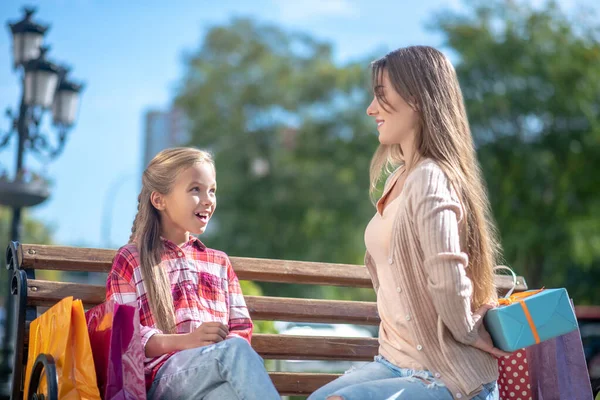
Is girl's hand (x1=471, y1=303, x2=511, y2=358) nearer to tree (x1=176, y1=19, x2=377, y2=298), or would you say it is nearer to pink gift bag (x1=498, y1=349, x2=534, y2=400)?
pink gift bag (x1=498, y1=349, x2=534, y2=400)

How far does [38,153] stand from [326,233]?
56.2ft

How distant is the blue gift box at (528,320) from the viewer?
2.65 m

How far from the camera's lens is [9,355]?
8992 mm

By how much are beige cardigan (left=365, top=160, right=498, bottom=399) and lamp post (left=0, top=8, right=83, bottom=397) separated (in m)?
6.96

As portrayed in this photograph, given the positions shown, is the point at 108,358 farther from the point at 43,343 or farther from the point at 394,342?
the point at 394,342

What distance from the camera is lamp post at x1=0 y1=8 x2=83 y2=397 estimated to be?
362 inches

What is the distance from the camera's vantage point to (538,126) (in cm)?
2219

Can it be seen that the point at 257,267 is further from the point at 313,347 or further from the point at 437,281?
the point at 437,281

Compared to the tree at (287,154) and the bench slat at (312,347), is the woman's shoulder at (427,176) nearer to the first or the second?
the bench slat at (312,347)

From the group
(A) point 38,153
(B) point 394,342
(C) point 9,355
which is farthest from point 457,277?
(A) point 38,153

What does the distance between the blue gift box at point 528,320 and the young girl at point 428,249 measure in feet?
0.16

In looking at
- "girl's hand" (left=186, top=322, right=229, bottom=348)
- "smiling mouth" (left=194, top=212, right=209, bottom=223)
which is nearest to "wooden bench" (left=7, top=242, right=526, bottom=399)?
"smiling mouth" (left=194, top=212, right=209, bottom=223)

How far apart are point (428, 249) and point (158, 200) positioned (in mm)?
1412

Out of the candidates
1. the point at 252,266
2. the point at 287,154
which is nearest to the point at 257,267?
the point at 252,266
